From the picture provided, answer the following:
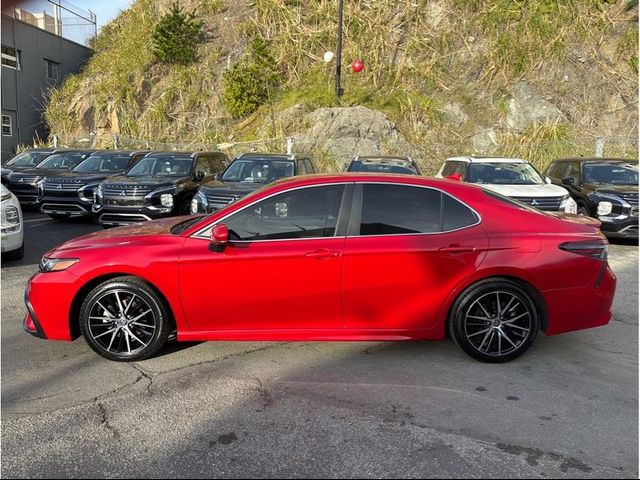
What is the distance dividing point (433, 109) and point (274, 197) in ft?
63.5

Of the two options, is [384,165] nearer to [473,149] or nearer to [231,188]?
[231,188]

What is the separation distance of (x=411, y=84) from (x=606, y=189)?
14.6 metres

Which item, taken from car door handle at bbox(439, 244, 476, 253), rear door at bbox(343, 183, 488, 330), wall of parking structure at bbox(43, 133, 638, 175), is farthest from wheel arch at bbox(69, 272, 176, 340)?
wall of parking structure at bbox(43, 133, 638, 175)

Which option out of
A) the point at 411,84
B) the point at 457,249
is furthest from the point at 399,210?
the point at 411,84

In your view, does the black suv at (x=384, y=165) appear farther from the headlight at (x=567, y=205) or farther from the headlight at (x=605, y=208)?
the headlight at (x=605, y=208)

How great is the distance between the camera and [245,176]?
35.0 ft

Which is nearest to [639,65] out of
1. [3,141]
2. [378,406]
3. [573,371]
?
[573,371]

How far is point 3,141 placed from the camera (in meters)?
27.5

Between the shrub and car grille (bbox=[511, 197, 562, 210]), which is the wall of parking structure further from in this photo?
car grille (bbox=[511, 197, 562, 210])

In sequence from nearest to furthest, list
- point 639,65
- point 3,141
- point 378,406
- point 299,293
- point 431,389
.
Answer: point 378,406
point 431,389
point 299,293
point 639,65
point 3,141

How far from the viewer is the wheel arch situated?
14.5 ft

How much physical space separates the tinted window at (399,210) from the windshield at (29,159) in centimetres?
1378

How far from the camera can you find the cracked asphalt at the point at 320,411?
3080 mm

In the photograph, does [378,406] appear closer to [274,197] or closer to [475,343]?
[475,343]
